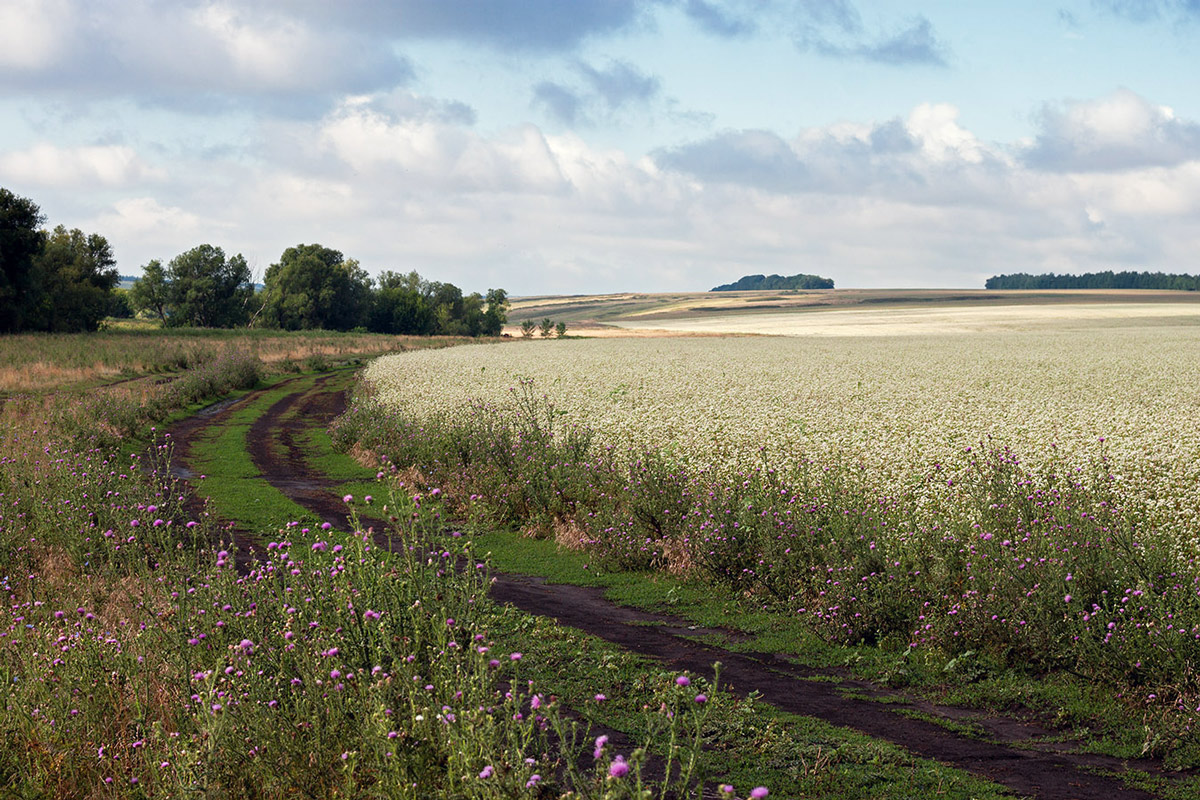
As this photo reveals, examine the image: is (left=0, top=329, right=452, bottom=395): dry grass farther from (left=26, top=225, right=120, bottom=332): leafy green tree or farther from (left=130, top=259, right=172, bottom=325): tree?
(left=130, top=259, right=172, bottom=325): tree

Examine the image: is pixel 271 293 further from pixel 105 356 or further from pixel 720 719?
pixel 720 719

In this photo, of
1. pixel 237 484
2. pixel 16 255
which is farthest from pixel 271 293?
pixel 237 484

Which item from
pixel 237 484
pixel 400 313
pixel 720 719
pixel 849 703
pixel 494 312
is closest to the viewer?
pixel 720 719

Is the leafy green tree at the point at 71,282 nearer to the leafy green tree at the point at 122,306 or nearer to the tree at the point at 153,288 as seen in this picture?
the tree at the point at 153,288

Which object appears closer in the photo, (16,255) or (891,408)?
(891,408)

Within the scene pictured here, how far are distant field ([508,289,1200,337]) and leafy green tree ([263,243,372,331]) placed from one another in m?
31.1

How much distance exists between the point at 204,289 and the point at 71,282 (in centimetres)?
2588

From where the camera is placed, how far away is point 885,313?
414 ft

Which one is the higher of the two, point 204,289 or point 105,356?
point 204,289

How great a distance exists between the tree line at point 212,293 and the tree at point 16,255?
0.24 feet

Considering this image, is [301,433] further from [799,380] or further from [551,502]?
[799,380]

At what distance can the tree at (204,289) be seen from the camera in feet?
346

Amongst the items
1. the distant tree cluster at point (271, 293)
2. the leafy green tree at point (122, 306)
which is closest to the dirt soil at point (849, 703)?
the distant tree cluster at point (271, 293)

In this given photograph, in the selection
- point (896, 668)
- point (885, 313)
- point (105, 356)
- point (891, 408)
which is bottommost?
point (896, 668)
